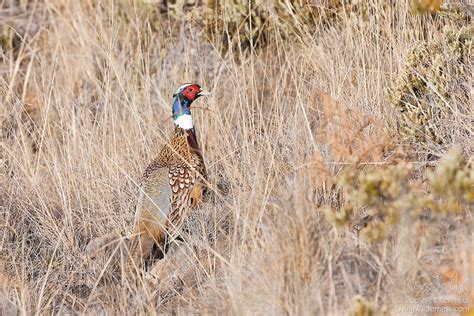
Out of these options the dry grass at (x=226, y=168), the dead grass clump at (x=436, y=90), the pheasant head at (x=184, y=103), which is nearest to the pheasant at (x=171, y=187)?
the pheasant head at (x=184, y=103)

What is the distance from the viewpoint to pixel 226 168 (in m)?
4.89

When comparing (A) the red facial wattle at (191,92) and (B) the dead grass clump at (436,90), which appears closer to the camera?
(B) the dead grass clump at (436,90)

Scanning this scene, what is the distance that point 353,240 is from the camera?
3.78 meters

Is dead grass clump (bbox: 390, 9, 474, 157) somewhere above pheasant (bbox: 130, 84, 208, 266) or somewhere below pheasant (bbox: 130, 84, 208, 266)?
above

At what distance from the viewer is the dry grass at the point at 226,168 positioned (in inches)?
140

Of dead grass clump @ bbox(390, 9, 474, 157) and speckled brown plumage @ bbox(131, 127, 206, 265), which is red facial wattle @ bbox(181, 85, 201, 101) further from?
dead grass clump @ bbox(390, 9, 474, 157)

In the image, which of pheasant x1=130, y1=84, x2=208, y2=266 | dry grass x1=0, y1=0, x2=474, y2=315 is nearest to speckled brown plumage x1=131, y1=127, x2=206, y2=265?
pheasant x1=130, y1=84, x2=208, y2=266

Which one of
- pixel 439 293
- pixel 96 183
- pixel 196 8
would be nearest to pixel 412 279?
pixel 439 293

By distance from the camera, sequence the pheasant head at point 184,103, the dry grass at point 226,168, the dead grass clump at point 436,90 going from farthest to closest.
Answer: the pheasant head at point 184,103
the dead grass clump at point 436,90
the dry grass at point 226,168

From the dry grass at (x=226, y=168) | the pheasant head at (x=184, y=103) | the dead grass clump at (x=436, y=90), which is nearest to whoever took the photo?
the dry grass at (x=226, y=168)

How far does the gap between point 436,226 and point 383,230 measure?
0.24 metres

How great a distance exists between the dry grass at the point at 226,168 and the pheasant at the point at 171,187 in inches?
4.4

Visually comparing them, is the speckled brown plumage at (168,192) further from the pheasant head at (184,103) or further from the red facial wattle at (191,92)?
the red facial wattle at (191,92)

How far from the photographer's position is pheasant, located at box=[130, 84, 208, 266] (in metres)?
4.73
